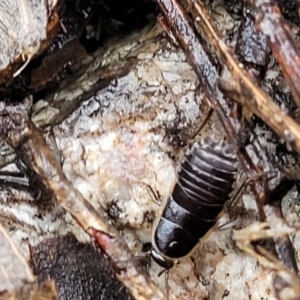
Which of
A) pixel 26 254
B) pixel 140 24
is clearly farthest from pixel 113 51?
pixel 26 254

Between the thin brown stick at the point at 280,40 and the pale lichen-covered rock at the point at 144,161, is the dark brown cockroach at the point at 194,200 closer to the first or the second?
the pale lichen-covered rock at the point at 144,161

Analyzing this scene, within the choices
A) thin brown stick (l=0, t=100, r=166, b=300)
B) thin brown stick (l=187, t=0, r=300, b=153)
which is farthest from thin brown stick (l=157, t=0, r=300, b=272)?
thin brown stick (l=0, t=100, r=166, b=300)

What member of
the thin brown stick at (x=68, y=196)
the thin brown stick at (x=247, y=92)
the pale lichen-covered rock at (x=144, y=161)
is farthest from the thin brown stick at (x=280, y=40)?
the thin brown stick at (x=68, y=196)

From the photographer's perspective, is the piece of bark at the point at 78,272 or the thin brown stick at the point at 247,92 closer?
the thin brown stick at the point at 247,92

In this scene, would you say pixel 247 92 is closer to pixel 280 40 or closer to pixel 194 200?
pixel 280 40

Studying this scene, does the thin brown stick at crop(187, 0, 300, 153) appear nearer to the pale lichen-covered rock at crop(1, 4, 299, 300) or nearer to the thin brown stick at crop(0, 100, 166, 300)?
the pale lichen-covered rock at crop(1, 4, 299, 300)

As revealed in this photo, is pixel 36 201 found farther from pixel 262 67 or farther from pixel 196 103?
pixel 262 67
